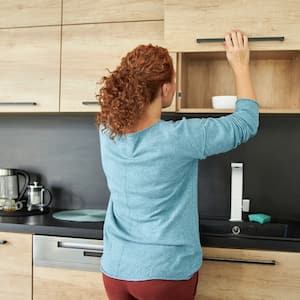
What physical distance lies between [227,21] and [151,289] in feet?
4.02

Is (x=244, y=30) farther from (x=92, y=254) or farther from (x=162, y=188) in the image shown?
(x=92, y=254)

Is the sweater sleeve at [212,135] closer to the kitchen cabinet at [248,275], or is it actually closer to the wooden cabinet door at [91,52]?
the kitchen cabinet at [248,275]

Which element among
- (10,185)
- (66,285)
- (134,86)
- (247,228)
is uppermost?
(134,86)

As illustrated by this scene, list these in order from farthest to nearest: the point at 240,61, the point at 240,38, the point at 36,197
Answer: the point at 36,197 < the point at 240,38 < the point at 240,61

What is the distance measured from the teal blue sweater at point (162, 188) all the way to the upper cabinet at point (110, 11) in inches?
34.8

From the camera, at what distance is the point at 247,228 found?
86.4 inches

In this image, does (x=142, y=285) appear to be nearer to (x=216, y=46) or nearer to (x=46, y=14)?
(x=216, y=46)

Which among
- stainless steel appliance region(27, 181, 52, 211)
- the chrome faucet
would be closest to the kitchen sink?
the chrome faucet

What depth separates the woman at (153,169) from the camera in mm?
1488

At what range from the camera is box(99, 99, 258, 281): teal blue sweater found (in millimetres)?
1492

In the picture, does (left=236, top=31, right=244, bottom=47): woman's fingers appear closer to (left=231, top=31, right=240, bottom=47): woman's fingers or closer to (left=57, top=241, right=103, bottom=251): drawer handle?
(left=231, top=31, right=240, bottom=47): woman's fingers

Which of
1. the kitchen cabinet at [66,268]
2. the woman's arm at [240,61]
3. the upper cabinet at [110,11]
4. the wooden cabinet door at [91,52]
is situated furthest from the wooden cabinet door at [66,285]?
the upper cabinet at [110,11]

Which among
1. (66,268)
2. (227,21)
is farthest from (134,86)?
(66,268)

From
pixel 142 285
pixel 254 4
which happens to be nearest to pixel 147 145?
pixel 142 285
